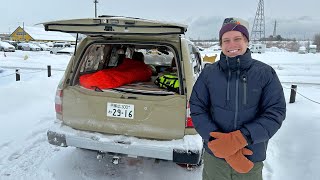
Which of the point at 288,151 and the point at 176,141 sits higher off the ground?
the point at 176,141

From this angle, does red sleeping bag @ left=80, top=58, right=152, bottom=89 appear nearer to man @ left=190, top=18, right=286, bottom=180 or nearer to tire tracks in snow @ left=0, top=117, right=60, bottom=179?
tire tracks in snow @ left=0, top=117, right=60, bottom=179

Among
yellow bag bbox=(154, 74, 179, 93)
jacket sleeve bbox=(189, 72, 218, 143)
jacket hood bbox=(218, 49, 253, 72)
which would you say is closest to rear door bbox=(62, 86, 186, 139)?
yellow bag bbox=(154, 74, 179, 93)

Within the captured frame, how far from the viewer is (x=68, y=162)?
422cm

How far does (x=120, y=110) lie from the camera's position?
11.5 ft

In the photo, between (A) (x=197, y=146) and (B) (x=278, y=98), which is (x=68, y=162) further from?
(B) (x=278, y=98)

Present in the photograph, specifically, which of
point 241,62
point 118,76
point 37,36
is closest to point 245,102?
point 241,62

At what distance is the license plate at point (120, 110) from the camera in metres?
3.48

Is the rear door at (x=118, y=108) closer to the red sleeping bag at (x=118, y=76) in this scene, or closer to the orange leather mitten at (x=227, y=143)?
the red sleeping bag at (x=118, y=76)

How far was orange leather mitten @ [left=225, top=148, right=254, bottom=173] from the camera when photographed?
2098 millimetres

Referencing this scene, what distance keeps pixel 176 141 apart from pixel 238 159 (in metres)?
1.33

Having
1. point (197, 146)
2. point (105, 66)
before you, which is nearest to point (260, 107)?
point (197, 146)

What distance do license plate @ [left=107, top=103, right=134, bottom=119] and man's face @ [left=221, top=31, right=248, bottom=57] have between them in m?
1.61

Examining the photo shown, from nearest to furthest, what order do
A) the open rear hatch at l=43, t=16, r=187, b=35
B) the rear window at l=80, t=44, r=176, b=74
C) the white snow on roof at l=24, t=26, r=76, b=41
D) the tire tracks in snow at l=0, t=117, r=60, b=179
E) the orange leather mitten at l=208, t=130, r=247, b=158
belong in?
the orange leather mitten at l=208, t=130, r=247, b=158
the open rear hatch at l=43, t=16, r=187, b=35
the tire tracks in snow at l=0, t=117, r=60, b=179
the rear window at l=80, t=44, r=176, b=74
the white snow on roof at l=24, t=26, r=76, b=41

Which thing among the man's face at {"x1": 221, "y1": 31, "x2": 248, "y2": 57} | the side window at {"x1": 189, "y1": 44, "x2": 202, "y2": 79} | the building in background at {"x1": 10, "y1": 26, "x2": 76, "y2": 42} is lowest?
the side window at {"x1": 189, "y1": 44, "x2": 202, "y2": 79}
